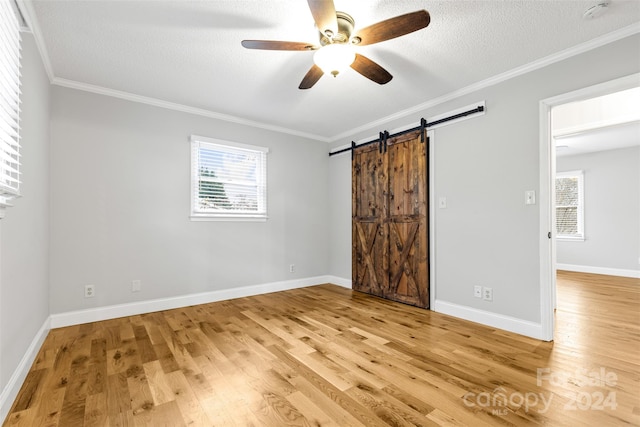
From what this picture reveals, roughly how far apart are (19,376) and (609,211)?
8.88 meters

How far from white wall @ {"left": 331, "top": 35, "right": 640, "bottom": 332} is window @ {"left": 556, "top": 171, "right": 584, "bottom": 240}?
16.6ft

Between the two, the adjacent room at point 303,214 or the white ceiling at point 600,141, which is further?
the white ceiling at point 600,141

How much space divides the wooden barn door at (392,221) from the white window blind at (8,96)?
11.8ft

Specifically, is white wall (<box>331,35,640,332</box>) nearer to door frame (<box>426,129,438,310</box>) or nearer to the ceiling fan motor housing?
door frame (<box>426,129,438,310</box>)

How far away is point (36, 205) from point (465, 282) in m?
4.08

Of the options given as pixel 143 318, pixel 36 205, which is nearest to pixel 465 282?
pixel 143 318

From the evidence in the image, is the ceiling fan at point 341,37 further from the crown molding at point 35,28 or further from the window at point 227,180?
the window at point 227,180

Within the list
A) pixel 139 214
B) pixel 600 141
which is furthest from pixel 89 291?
pixel 600 141

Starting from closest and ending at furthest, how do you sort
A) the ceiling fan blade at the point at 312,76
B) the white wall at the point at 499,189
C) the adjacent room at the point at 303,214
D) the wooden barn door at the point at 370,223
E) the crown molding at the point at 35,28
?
the adjacent room at the point at 303,214
the crown molding at the point at 35,28
the ceiling fan blade at the point at 312,76
the white wall at the point at 499,189
the wooden barn door at the point at 370,223

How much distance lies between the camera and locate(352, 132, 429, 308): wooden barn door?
3.64 m

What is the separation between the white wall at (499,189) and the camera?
8.43 ft

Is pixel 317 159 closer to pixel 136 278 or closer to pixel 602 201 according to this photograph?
pixel 136 278

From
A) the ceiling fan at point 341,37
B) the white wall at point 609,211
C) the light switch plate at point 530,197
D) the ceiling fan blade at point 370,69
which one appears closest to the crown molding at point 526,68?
the light switch plate at point 530,197

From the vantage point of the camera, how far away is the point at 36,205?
2395 millimetres
